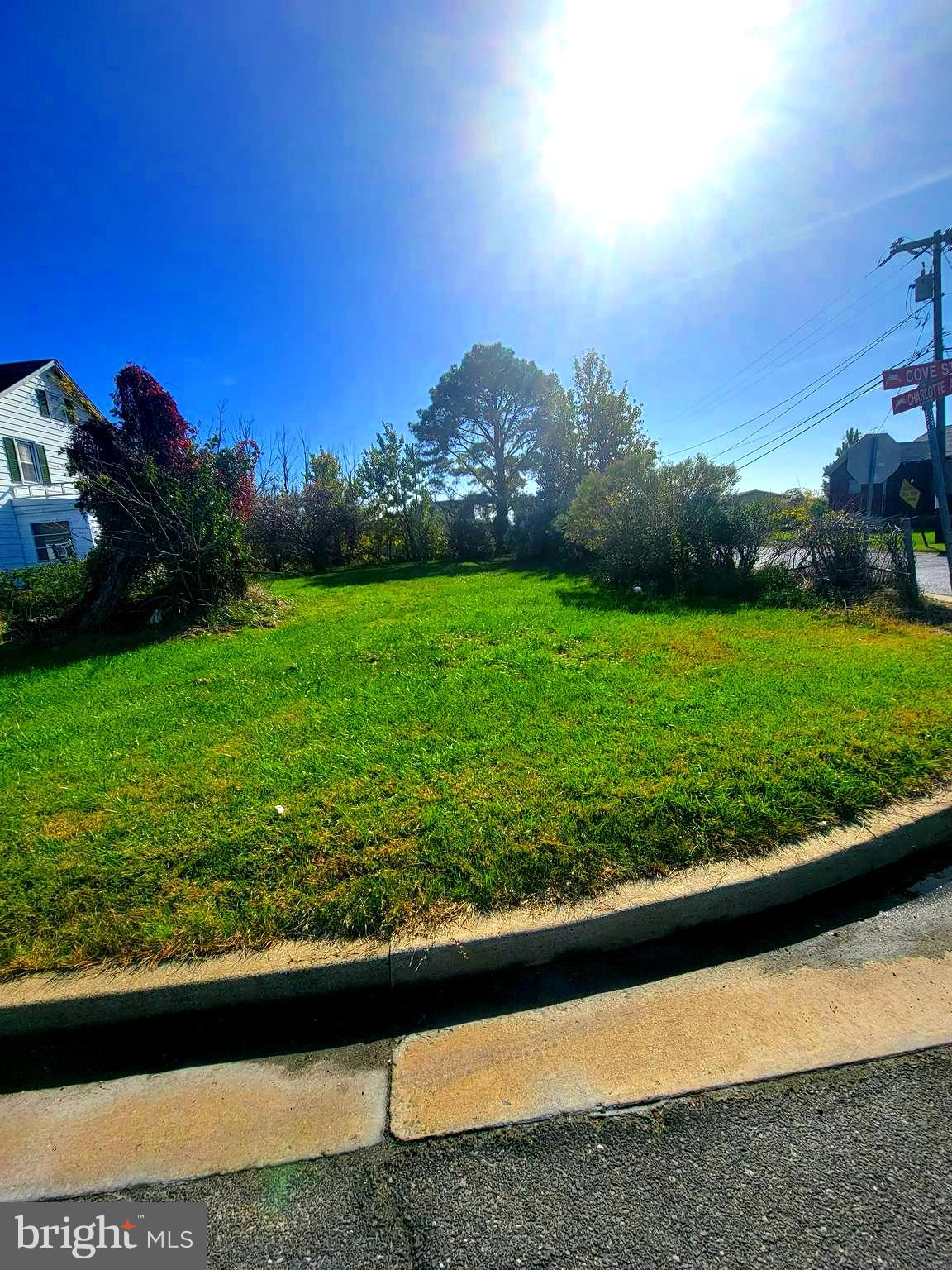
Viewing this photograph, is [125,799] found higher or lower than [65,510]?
lower

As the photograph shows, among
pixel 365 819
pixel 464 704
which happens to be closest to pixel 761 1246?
pixel 365 819

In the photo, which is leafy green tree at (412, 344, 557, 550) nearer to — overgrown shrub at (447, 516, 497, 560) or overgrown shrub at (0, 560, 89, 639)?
overgrown shrub at (447, 516, 497, 560)

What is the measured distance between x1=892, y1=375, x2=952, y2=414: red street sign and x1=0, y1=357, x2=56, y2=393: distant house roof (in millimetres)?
24331

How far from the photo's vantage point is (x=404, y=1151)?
1416mm

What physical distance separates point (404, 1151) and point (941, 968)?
6.64ft

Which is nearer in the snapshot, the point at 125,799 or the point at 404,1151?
the point at 404,1151

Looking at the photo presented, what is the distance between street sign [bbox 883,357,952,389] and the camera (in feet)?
20.8

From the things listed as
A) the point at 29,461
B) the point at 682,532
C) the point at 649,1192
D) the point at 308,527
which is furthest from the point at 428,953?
A: the point at 29,461

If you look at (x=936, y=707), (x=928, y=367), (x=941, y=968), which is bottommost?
(x=941, y=968)

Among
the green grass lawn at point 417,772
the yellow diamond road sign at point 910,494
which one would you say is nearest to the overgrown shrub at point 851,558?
the green grass lawn at point 417,772

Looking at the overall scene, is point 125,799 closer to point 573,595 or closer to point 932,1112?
point 932,1112

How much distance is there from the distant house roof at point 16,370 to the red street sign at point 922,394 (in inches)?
958

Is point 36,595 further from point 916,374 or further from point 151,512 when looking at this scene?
point 916,374

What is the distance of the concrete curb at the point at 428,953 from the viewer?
71.9 inches
